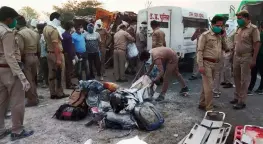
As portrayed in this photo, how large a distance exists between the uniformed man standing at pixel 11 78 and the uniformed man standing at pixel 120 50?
471 centimetres

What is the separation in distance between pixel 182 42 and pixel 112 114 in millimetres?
5914

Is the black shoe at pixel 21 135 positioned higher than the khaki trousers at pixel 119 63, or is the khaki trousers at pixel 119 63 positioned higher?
the khaki trousers at pixel 119 63

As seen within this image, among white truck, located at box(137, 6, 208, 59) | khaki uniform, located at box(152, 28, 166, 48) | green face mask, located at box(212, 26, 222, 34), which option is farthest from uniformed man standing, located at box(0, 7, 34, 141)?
white truck, located at box(137, 6, 208, 59)

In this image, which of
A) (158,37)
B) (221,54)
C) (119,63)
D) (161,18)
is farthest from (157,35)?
(221,54)

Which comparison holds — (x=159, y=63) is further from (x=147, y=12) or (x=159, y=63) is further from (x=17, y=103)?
(x=147, y=12)

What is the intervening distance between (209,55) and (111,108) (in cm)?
219

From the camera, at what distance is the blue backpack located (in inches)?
190

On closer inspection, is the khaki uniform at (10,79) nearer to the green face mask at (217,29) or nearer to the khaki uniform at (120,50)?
the green face mask at (217,29)

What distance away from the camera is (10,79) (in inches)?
175

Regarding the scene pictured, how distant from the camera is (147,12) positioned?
10312 millimetres

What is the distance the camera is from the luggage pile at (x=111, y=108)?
4906 millimetres

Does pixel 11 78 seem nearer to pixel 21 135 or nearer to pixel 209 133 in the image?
pixel 21 135

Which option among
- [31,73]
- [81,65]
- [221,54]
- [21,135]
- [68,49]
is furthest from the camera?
[81,65]

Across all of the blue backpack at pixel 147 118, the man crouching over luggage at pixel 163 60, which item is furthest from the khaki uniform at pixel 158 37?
the blue backpack at pixel 147 118
